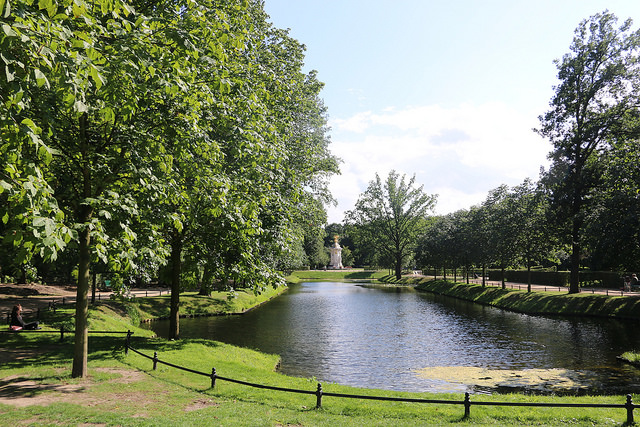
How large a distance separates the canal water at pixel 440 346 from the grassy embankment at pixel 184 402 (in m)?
4.26

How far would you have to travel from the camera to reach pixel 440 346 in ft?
90.8

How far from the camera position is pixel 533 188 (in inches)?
2060

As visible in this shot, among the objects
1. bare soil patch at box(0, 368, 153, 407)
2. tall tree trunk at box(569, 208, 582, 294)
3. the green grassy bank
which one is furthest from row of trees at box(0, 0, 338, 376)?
tall tree trunk at box(569, 208, 582, 294)

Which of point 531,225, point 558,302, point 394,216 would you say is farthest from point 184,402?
point 394,216

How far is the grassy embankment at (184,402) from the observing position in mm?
10656

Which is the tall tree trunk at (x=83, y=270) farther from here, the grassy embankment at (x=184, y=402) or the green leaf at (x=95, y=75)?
the green leaf at (x=95, y=75)

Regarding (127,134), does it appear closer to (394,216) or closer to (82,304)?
(82,304)

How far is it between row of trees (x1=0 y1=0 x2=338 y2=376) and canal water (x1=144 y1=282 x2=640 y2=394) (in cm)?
782

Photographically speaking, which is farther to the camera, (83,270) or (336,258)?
(336,258)

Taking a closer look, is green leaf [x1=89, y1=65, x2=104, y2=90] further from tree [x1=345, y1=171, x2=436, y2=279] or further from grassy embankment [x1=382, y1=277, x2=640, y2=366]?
tree [x1=345, y1=171, x2=436, y2=279]

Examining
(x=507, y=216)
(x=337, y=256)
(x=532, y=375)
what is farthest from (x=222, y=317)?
(x=337, y=256)

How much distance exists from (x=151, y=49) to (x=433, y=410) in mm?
12817

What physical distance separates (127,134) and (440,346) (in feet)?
77.3

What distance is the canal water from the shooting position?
63.7 ft
